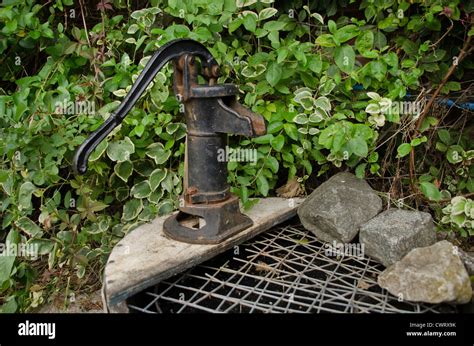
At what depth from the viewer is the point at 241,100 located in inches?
92.1

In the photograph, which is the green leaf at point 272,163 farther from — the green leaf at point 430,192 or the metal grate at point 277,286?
the green leaf at point 430,192

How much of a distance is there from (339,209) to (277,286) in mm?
466

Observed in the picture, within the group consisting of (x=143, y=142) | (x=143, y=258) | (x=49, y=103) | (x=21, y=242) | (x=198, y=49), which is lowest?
(x=21, y=242)

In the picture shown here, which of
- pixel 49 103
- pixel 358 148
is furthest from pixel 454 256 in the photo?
pixel 49 103

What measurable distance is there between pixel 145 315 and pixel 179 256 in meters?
0.26

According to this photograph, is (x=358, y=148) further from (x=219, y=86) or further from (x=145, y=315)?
(x=145, y=315)

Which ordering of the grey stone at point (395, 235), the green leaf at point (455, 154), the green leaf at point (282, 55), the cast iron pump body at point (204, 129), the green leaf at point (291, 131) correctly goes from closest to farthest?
the cast iron pump body at point (204, 129) < the grey stone at point (395, 235) < the green leaf at point (282, 55) < the green leaf at point (291, 131) < the green leaf at point (455, 154)

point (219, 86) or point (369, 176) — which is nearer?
point (219, 86)

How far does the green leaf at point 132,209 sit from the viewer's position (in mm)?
2383

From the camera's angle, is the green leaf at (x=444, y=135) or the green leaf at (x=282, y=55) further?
the green leaf at (x=444, y=135)

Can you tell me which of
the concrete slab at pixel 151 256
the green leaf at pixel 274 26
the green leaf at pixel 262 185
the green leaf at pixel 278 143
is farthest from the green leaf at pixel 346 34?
the concrete slab at pixel 151 256

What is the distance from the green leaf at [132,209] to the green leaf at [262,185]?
0.67 m

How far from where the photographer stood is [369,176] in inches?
95.7

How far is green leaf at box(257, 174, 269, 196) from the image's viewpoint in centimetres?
213
